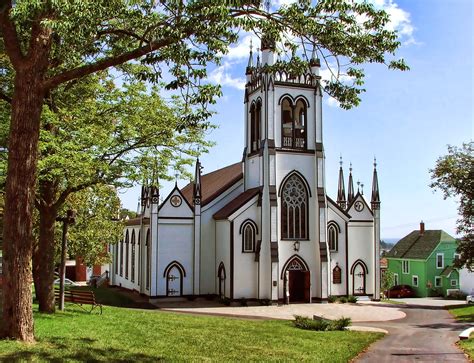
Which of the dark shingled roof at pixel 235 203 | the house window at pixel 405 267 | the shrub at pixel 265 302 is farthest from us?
the house window at pixel 405 267

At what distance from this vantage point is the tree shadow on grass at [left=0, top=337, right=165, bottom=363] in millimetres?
9544

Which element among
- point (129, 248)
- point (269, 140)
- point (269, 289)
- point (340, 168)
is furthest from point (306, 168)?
point (129, 248)

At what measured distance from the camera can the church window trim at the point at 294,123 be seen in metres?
33.6

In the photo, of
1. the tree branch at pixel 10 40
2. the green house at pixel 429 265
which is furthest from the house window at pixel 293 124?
the green house at pixel 429 265

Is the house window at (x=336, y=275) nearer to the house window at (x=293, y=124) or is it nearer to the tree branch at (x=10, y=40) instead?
the house window at (x=293, y=124)

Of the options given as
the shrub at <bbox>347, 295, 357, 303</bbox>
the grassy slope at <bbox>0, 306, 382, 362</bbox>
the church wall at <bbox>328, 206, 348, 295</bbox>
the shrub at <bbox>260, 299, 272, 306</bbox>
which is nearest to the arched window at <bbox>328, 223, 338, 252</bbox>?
the church wall at <bbox>328, 206, 348, 295</bbox>

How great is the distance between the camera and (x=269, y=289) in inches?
1247

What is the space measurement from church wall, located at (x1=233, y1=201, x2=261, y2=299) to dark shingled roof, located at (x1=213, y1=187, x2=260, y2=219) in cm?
53

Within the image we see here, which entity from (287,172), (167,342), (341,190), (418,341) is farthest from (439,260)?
(167,342)

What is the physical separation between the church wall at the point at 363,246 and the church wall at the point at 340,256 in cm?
81

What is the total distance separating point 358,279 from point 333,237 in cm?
351

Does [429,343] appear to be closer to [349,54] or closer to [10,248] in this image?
[349,54]

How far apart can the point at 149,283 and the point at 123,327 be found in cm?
1843

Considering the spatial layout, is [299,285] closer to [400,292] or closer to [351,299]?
[351,299]
